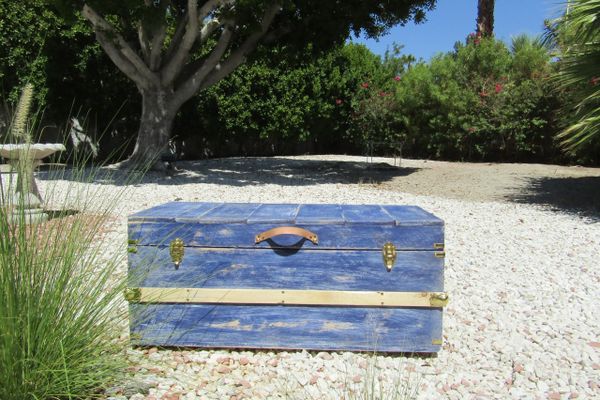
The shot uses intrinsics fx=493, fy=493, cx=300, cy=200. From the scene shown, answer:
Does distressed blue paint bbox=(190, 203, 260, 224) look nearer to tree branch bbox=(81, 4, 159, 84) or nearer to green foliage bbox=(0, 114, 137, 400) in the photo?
green foliage bbox=(0, 114, 137, 400)

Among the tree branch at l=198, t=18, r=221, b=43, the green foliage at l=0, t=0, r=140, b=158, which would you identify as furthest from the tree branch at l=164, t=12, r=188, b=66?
the green foliage at l=0, t=0, r=140, b=158

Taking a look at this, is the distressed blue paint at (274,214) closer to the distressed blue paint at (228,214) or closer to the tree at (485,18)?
the distressed blue paint at (228,214)

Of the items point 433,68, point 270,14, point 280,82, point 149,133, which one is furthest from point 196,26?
point 433,68

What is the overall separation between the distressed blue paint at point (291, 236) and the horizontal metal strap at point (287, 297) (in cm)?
23

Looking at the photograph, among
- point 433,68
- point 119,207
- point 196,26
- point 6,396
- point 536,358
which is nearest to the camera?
point 6,396

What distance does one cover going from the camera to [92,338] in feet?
5.96

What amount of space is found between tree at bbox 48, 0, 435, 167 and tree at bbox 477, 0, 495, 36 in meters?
4.53

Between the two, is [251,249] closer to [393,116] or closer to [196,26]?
[196,26]

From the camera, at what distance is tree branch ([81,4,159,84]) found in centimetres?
887

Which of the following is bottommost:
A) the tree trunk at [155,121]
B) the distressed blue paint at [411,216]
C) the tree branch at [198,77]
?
the distressed blue paint at [411,216]

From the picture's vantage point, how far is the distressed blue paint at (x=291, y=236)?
2414mm

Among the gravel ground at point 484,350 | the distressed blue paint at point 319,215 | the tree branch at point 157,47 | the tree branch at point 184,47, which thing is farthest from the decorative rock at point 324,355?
the tree branch at point 157,47

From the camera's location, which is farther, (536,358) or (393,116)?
(393,116)

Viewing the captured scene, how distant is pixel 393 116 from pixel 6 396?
14.3 meters
